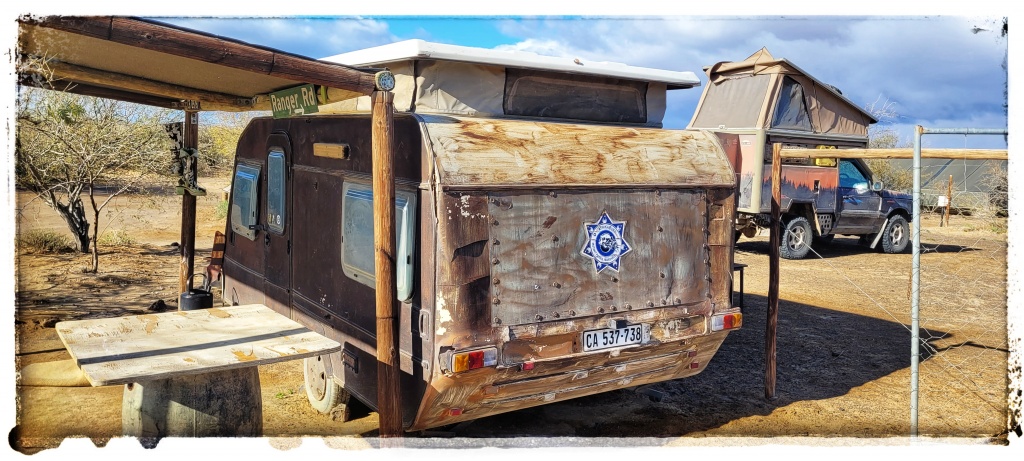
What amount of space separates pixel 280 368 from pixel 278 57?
12.6 ft

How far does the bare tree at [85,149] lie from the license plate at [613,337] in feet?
22.1

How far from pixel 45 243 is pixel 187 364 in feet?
32.2

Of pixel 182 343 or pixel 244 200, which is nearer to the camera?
pixel 182 343

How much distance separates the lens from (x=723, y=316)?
538cm

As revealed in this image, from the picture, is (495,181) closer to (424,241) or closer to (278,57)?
(424,241)

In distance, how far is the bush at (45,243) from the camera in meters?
11.9

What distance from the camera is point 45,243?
12.1 metres

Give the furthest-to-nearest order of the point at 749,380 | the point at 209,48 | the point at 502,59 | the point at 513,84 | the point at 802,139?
the point at 802,139 → the point at 749,380 → the point at 513,84 → the point at 502,59 → the point at 209,48

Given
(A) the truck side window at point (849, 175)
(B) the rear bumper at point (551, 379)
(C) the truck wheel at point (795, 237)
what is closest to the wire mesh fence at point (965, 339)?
(B) the rear bumper at point (551, 379)

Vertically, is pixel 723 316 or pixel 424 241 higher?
pixel 424 241

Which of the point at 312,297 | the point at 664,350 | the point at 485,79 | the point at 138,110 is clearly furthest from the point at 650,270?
the point at 138,110

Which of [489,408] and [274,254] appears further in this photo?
[274,254]

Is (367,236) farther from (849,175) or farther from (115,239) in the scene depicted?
(849,175)

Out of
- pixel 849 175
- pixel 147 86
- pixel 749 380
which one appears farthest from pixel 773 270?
pixel 849 175
